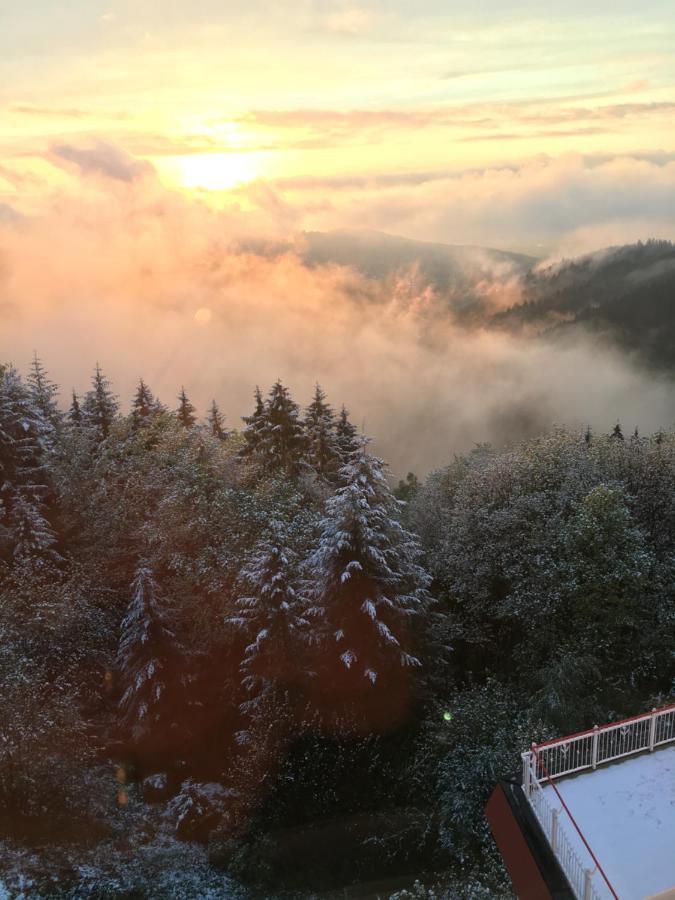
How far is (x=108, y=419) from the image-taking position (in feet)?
173

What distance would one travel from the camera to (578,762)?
41.3ft

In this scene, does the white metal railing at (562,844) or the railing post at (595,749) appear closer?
the white metal railing at (562,844)

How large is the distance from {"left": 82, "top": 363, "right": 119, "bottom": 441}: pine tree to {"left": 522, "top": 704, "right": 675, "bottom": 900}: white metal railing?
151 ft

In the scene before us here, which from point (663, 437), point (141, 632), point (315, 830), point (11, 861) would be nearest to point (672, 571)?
point (663, 437)

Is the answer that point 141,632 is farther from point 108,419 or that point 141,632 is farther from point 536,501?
point 108,419

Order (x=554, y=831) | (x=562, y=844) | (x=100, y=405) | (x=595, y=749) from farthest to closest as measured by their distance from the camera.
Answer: (x=100, y=405) < (x=595, y=749) < (x=554, y=831) < (x=562, y=844)

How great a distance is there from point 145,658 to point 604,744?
16852mm

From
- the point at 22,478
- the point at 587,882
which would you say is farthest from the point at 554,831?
the point at 22,478

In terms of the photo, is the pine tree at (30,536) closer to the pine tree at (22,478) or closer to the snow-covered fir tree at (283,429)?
the pine tree at (22,478)

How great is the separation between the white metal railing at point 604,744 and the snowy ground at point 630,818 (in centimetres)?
18

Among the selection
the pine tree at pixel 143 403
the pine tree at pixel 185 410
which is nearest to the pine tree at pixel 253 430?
the pine tree at pixel 143 403

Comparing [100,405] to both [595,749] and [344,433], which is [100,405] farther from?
[595,749]

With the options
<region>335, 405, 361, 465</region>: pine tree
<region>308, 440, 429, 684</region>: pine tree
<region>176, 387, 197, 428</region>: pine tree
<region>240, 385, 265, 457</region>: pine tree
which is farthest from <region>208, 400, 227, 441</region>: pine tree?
<region>308, 440, 429, 684</region>: pine tree

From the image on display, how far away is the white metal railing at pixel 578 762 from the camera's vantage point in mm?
10375
